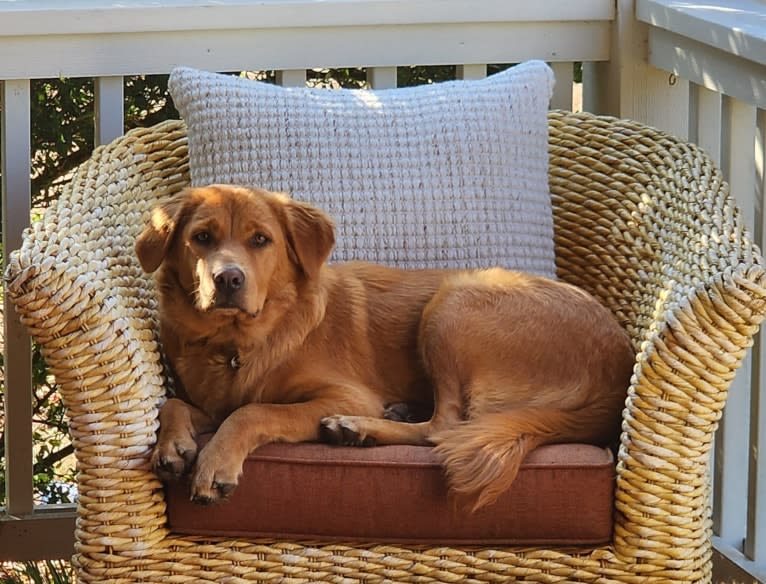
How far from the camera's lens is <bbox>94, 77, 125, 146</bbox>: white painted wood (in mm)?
3670

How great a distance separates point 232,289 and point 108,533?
56 cm

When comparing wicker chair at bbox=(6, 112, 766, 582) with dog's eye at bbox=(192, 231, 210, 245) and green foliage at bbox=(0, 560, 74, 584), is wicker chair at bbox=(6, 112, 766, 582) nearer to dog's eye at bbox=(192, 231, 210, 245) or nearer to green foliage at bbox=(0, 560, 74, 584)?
dog's eye at bbox=(192, 231, 210, 245)

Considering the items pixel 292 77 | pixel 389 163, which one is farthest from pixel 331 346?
pixel 292 77

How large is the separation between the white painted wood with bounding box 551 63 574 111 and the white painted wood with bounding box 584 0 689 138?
0.11m

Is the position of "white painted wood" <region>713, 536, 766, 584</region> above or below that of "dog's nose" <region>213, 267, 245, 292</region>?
below

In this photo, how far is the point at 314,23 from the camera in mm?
3686

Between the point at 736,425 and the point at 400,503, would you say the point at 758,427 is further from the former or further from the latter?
the point at 400,503

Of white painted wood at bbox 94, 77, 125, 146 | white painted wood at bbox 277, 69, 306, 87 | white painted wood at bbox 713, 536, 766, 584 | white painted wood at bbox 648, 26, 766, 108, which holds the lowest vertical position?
white painted wood at bbox 713, 536, 766, 584

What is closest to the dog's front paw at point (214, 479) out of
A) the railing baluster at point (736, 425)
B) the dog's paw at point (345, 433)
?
the dog's paw at point (345, 433)

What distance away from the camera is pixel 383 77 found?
3820mm

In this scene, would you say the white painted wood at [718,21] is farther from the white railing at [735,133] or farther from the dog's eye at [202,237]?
the dog's eye at [202,237]

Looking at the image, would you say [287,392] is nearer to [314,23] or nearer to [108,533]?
[108,533]

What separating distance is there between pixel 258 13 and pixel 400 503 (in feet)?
5.48

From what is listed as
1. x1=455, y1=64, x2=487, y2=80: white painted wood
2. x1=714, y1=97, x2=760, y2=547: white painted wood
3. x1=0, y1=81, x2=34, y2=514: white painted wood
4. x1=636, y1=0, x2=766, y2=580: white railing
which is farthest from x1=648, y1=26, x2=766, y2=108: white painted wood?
x1=0, y1=81, x2=34, y2=514: white painted wood
